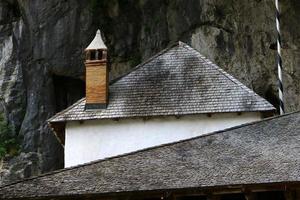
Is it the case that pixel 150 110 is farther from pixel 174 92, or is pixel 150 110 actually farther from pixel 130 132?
pixel 174 92

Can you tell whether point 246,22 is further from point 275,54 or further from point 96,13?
point 96,13

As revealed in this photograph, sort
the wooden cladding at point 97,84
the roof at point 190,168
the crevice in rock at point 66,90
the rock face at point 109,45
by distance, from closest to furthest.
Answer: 1. the roof at point 190,168
2. the wooden cladding at point 97,84
3. the rock face at point 109,45
4. the crevice in rock at point 66,90

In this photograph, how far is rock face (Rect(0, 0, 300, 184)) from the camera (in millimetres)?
30453

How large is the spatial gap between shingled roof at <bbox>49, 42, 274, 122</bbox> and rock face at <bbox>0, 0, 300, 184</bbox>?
19.5ft

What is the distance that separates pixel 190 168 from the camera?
15.4 meters

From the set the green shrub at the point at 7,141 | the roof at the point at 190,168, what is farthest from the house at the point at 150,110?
the green shrub at the point at 7,141

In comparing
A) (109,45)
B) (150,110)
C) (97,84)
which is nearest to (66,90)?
(109,45)

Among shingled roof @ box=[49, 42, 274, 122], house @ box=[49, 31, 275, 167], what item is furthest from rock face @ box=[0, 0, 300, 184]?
house @ box=[49, 31, 275, 167]

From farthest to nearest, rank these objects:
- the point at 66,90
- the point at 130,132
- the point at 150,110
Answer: the point at 66,90, the point at 130,132, the point at 150,110

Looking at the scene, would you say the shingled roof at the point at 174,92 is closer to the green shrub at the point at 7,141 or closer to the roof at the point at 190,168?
the roof at the point at 190,168

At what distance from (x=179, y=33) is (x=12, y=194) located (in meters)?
17.6

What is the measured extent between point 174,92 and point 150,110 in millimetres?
1235

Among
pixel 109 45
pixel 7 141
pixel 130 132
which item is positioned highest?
pixel 109 45

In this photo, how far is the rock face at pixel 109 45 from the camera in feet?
99.9
